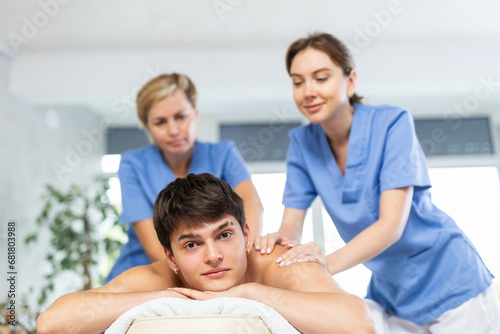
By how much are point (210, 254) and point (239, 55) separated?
3533 mm

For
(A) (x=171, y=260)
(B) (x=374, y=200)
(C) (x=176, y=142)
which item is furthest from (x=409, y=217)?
(C) (x=176, y=142)

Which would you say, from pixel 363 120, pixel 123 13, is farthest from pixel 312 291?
pixel 123 13

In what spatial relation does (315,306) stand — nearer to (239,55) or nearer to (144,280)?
(144,280)

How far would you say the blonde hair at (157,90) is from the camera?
1.65 m

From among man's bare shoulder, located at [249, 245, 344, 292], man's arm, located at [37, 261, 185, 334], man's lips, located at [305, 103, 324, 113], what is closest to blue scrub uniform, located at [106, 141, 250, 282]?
man's lips, located at [305, 103, 324, 113]

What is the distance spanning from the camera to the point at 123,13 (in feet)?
12.1

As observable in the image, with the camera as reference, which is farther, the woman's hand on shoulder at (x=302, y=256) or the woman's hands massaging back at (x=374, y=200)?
the woman's hands massaging back at (x=374, y=200)

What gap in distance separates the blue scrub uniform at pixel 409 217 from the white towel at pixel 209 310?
0.62m

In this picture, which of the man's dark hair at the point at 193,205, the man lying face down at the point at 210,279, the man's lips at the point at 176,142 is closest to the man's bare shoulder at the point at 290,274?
the man lying face down at the point at 210,279

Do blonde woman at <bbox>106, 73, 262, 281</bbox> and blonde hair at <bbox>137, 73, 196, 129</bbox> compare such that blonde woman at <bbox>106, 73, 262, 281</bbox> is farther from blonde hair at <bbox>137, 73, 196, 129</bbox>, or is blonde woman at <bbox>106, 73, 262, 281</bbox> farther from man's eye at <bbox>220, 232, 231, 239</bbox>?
man's eye at <bbox>220, 232, 231, 239</bbox>

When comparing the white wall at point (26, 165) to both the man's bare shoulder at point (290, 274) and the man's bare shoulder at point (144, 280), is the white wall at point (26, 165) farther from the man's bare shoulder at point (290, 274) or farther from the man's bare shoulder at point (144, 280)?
the man's bare shoulder at point (290, 274)

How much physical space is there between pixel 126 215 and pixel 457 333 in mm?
1069

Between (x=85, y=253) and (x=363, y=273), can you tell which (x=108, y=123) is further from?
(x=363, y=273)

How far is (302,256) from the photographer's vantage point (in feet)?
3.74
